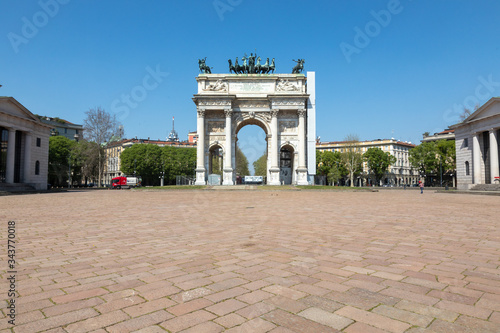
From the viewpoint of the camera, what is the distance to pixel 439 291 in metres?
3.69

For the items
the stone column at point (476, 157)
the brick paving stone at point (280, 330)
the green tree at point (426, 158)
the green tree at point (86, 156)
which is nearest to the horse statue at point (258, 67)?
the green tree at point (86, 156)

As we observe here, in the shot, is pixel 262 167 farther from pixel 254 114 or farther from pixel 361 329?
pixel 361 329

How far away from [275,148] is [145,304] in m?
47.4

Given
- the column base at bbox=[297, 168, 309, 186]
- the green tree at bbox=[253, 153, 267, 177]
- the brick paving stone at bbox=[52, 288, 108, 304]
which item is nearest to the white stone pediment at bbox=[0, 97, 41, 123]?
the column base at bbox=[297, 168, 309, 186]

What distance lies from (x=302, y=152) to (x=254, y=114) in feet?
32.4

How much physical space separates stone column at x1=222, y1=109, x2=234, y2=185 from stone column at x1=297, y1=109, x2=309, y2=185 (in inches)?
421

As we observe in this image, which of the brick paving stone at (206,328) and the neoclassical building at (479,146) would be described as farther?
the neoclassical building at (479,146)

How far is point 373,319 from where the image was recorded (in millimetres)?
2967

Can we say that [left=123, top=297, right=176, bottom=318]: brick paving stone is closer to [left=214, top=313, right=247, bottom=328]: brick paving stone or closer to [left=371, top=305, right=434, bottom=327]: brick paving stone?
[left=214, top=313, right=247, bottom=328]: brick paving stone

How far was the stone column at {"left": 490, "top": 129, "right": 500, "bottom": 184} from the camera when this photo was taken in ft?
121

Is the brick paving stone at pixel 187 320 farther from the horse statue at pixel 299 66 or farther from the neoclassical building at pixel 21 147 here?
the horse statue at pixel 299 66

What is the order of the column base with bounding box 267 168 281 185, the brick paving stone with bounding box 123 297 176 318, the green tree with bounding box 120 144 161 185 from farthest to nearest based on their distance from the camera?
the green tree with bounding box 120 144 161 185 < the column base with bounding box 267 168 281 185 < the brick paving stone with bounding box 123 297 176 318

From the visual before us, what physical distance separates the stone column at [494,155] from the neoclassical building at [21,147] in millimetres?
55659

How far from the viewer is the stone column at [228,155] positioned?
49.3 metres
